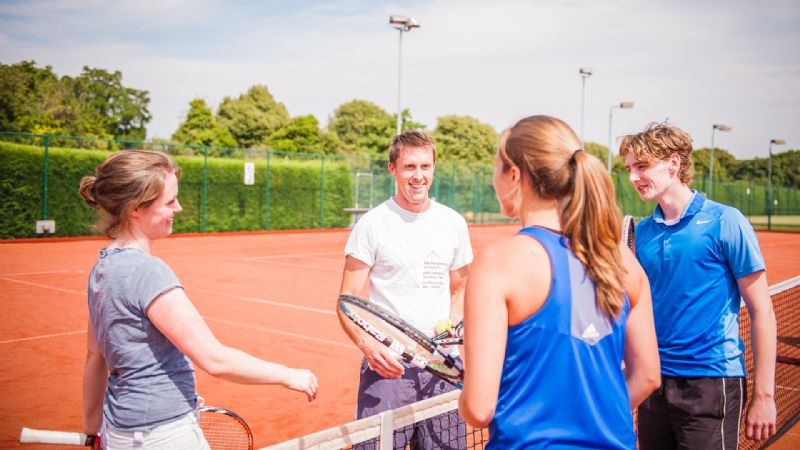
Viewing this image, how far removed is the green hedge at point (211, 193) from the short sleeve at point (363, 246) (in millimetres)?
12141

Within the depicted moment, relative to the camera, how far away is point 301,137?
53.1 meters

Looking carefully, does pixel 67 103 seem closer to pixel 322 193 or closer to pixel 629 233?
pixel 322 193

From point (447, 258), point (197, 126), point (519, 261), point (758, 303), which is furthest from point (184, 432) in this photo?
point (197, 126)

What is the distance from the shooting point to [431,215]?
3.60 metres

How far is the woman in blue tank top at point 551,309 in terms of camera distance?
1.58m

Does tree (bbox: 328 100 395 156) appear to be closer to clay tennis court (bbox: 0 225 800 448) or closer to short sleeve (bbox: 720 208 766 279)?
clay tennis court (bbox: 0 225 800 448)

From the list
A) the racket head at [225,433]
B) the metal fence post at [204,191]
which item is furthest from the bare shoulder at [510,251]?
the metal fence post at [204,191]

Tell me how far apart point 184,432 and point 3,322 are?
8216 millimetres

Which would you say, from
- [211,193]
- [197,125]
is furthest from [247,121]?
[211,193]

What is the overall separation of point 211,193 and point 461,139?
47.5 meters

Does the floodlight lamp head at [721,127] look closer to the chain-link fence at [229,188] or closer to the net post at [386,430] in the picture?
the chain-link fence at [229,188]

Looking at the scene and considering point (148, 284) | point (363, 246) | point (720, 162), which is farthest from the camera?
point (720, 162)

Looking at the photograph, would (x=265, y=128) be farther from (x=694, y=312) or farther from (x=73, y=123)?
(x=694, y=312)

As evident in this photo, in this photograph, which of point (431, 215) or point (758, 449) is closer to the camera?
point (431, 215)
